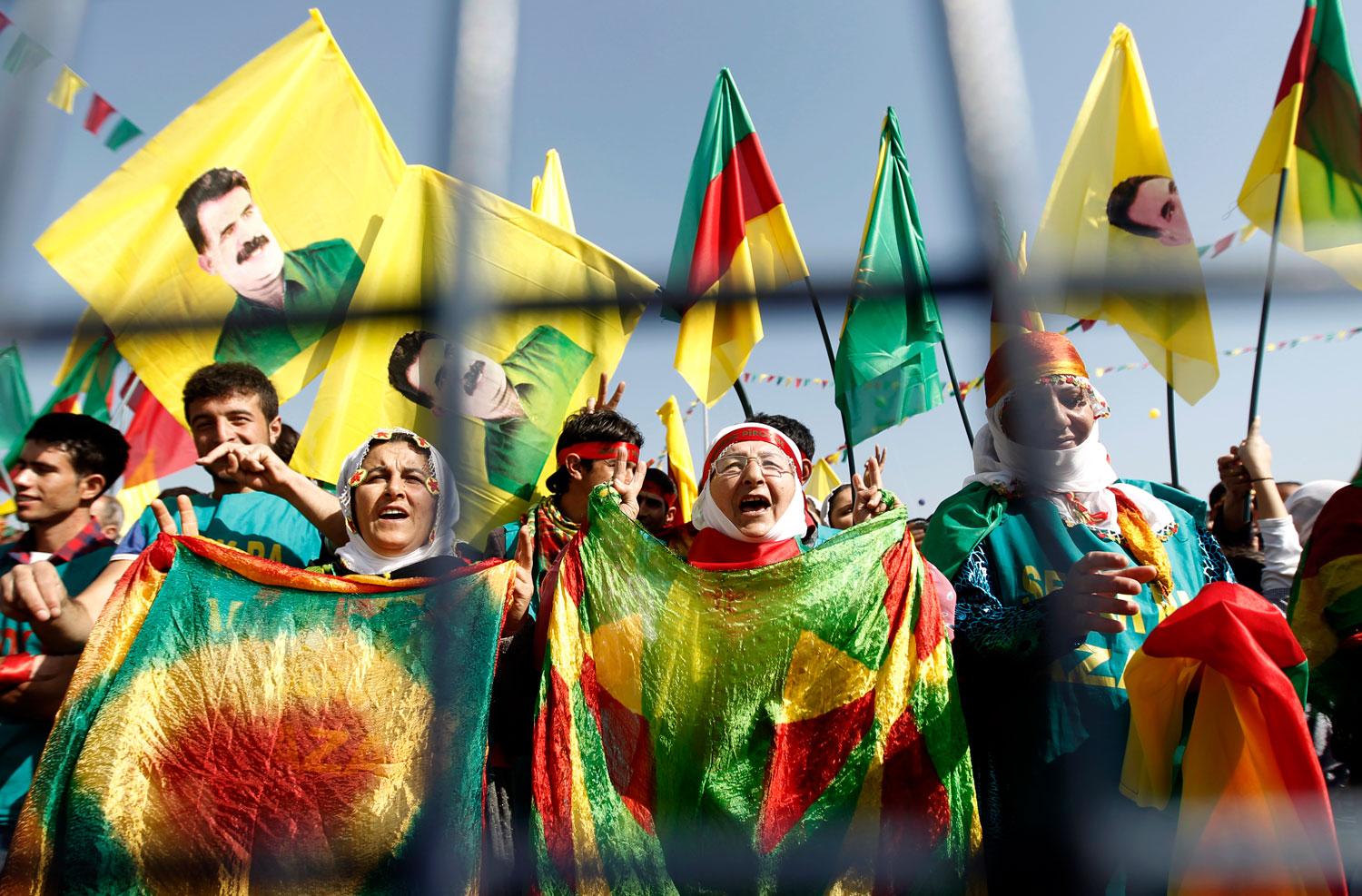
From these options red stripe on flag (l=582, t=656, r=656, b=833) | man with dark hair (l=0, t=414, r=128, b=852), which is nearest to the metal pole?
red stripe on flag (l=582, t=656, r=656, b=833)

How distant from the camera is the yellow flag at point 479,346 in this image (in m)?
0.87

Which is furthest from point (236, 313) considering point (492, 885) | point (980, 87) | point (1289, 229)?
point (1289, 229)

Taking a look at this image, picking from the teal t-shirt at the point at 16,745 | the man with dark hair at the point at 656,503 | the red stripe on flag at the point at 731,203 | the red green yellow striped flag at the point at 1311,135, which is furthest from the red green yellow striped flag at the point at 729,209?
the teal t-shirt at the point at 16,745

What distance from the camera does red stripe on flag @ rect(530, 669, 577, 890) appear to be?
1643mm

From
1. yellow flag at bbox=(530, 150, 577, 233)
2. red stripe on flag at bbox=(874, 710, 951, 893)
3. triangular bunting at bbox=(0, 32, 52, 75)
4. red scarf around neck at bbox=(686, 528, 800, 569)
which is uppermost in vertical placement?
yellow flag at bbox=(530, 150, 577, 233)

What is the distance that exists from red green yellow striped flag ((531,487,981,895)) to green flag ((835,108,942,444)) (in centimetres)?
44

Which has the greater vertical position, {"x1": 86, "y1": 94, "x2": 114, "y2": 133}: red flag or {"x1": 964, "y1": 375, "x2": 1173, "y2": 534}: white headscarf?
{"x1": 86, "y1": 94, "x2": 114, "y2": 133}: red flag

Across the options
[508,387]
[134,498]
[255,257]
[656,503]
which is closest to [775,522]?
[508,387]

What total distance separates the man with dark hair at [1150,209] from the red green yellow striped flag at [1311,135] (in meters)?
0.29

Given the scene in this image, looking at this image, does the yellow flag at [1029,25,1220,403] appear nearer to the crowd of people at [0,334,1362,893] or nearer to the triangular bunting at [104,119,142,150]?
the crowd of people at [0,334,1362,893]

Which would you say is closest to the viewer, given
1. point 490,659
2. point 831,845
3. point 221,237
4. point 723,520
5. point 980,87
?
point 980,87

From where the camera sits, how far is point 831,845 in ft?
5.62

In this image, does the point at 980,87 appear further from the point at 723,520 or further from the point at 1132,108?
the point at 1132,108

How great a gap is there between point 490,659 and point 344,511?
2.33 ft
